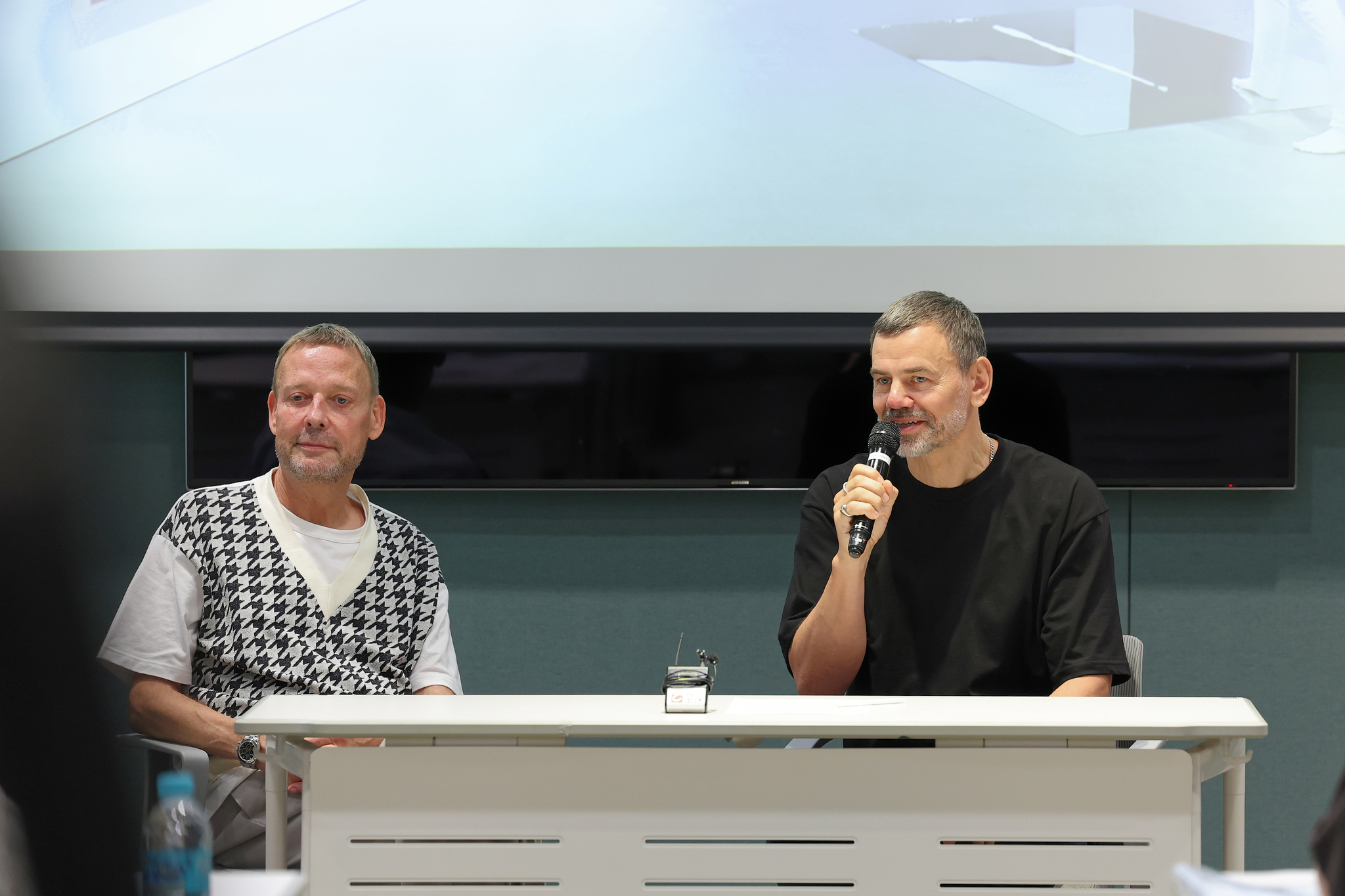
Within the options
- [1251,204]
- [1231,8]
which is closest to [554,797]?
[1251,204]

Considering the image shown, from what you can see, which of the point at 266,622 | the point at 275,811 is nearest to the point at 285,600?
the point at 266,622

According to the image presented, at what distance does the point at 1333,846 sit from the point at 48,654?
821mm

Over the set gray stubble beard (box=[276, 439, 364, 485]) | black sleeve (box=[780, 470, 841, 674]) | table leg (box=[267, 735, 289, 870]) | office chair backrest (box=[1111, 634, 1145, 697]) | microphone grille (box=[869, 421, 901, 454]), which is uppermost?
microphone grille (box=[869, 421, 901, 454])

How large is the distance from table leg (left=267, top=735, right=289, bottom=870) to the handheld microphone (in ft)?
2.95

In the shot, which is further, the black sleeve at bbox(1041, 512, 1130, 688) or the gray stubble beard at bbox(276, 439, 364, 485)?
the gray stubble beard at bbox(276, 439, 364, 485)

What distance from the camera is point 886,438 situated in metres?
1.82

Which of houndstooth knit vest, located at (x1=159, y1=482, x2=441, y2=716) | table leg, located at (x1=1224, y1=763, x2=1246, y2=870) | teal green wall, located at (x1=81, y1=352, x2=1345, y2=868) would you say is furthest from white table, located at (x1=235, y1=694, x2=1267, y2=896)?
teal green wall, located at (x1=81, y1=352, x2=1345, y2=868)

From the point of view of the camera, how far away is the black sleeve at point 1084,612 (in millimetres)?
1761

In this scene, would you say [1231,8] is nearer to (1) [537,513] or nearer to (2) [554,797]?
(1) [537,513]

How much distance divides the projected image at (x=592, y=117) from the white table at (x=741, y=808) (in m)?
1.38

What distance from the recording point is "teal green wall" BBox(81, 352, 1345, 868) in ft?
8.46

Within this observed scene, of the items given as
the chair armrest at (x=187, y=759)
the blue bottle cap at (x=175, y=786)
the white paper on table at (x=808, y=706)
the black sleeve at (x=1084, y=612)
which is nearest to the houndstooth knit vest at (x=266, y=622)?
the chair armrest at (x=187, y=759)

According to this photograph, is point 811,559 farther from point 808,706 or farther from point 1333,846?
point 1333,846

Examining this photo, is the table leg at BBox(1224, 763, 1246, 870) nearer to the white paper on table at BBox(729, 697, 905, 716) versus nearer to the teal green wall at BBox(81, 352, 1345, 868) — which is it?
the white paper on table at BBox(729, 697, 905, 716)
